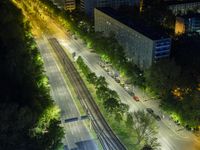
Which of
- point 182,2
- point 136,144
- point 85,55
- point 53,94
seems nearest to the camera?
point 136,144

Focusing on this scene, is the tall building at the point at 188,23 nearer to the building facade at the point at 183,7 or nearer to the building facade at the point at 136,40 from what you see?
the building facade at the point at 183,7

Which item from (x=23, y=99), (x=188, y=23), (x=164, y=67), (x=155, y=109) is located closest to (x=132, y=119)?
(x=155, y=109)

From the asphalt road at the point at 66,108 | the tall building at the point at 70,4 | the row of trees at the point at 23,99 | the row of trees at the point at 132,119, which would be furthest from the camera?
the tall building at the point at 70,4

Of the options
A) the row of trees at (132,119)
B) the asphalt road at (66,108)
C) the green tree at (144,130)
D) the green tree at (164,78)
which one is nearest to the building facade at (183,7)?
the asphalt road at (66,108)

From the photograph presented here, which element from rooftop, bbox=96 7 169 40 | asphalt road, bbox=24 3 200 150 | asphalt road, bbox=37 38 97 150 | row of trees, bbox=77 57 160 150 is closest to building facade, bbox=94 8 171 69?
rooftop, bbox=96 7 169 40

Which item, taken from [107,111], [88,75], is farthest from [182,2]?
[107,111]

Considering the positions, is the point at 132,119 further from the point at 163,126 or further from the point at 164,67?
the point at 164,67

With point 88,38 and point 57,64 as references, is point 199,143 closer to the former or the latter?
point 57,64
